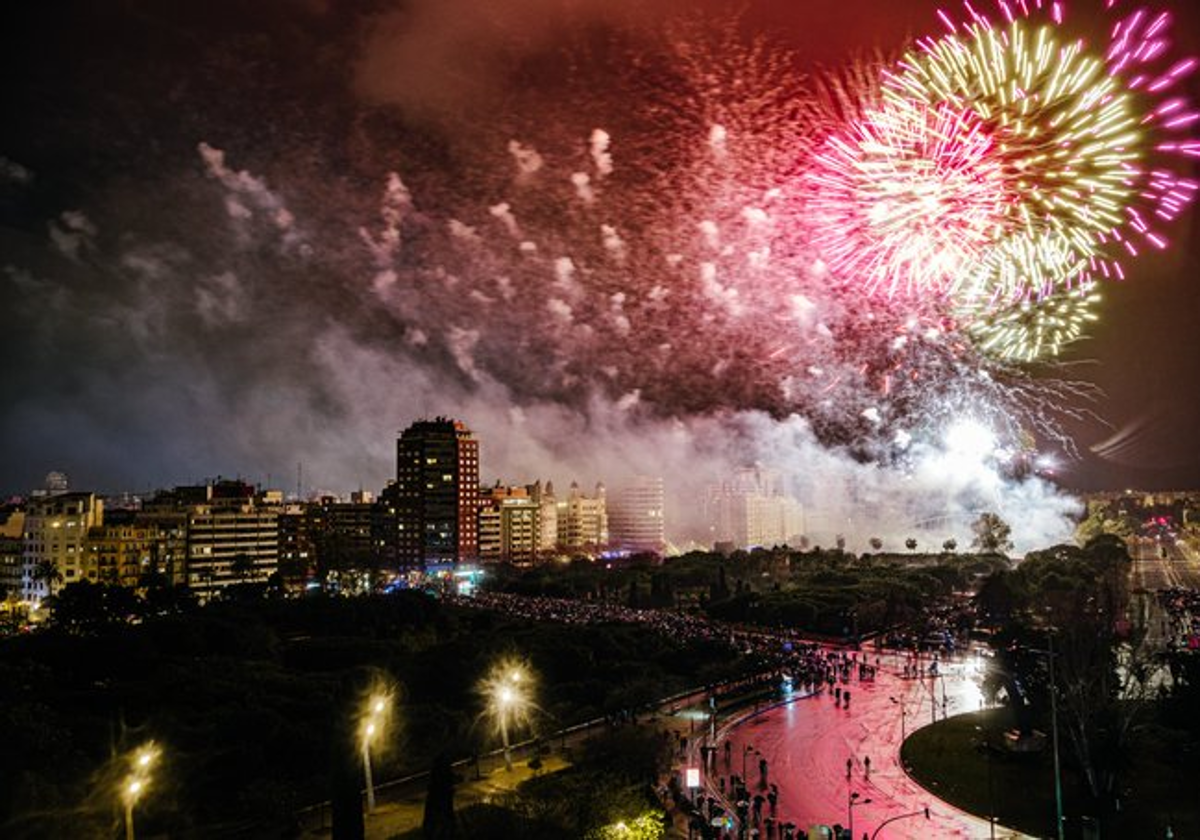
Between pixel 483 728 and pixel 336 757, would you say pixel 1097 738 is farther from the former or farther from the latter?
pixel 336 757

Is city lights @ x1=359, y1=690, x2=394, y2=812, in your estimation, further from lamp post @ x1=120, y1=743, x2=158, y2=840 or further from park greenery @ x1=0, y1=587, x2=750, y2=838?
lamp post @ x1=120, y1=743, x2=158, y2=840

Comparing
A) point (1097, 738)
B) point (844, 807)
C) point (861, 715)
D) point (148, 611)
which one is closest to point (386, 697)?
point (844, 807)

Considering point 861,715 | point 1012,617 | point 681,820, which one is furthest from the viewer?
point 1012,617

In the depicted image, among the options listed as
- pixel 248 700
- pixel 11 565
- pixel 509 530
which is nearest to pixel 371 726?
pixel 248 700

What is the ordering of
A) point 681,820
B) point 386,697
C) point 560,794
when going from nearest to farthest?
point 560,794
point 681,820
point 386,697

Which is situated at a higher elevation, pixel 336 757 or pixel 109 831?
pixel 336 757

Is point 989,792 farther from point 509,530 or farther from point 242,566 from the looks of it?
point 509,530

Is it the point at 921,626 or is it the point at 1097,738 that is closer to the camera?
the point at 1097,738
